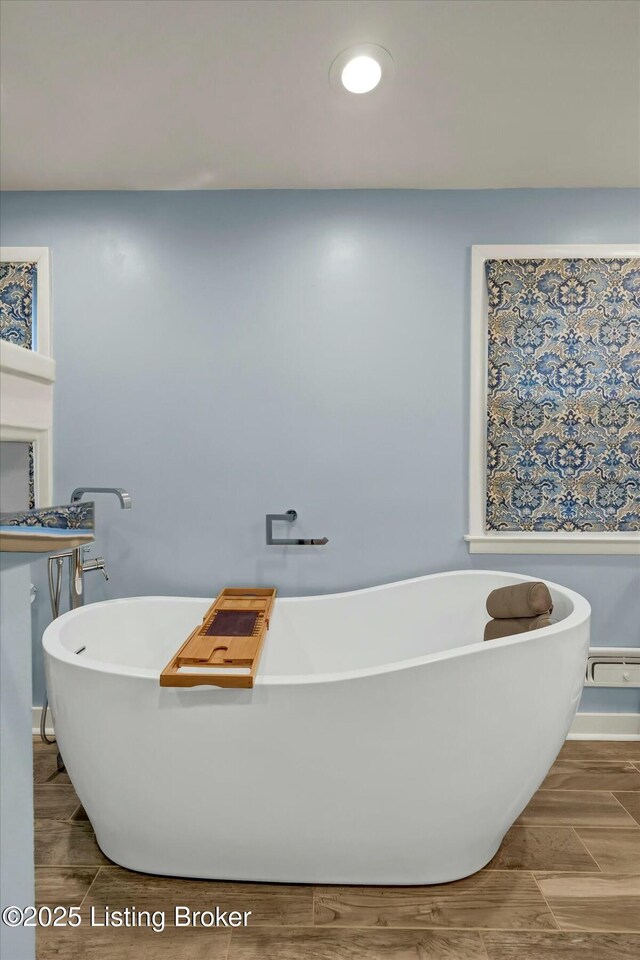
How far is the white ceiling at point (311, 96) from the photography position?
185 cm

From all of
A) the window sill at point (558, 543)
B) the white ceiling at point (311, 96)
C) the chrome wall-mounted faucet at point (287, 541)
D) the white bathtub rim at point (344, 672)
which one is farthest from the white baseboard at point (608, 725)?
the white ceiling at point (311, 96)

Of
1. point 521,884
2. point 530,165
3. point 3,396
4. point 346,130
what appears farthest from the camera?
point 530,165

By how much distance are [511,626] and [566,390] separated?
1.12 metres

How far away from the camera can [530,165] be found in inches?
97.2

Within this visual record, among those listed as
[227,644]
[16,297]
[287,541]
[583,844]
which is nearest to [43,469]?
[16,297]

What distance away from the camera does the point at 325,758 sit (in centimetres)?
159

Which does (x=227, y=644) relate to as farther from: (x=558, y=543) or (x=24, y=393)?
(x=558, y=543)

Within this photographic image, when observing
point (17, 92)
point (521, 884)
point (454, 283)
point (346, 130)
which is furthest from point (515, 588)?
point (17, 92)

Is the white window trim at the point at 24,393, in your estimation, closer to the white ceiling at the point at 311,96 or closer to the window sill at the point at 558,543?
the white ceiling at the point at 311,96

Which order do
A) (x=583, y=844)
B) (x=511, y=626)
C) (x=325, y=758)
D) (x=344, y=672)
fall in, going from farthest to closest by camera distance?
(x=511, y=626) → (x=583, y=844) → (x=344, y=672) → (x=325, y=758)

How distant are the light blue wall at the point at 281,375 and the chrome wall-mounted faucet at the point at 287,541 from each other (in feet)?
0.16

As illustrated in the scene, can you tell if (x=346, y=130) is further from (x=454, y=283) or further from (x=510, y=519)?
(x=510, y=519)

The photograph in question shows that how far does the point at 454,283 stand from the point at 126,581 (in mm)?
2007

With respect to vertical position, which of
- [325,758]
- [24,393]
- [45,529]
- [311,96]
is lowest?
[325,758]
